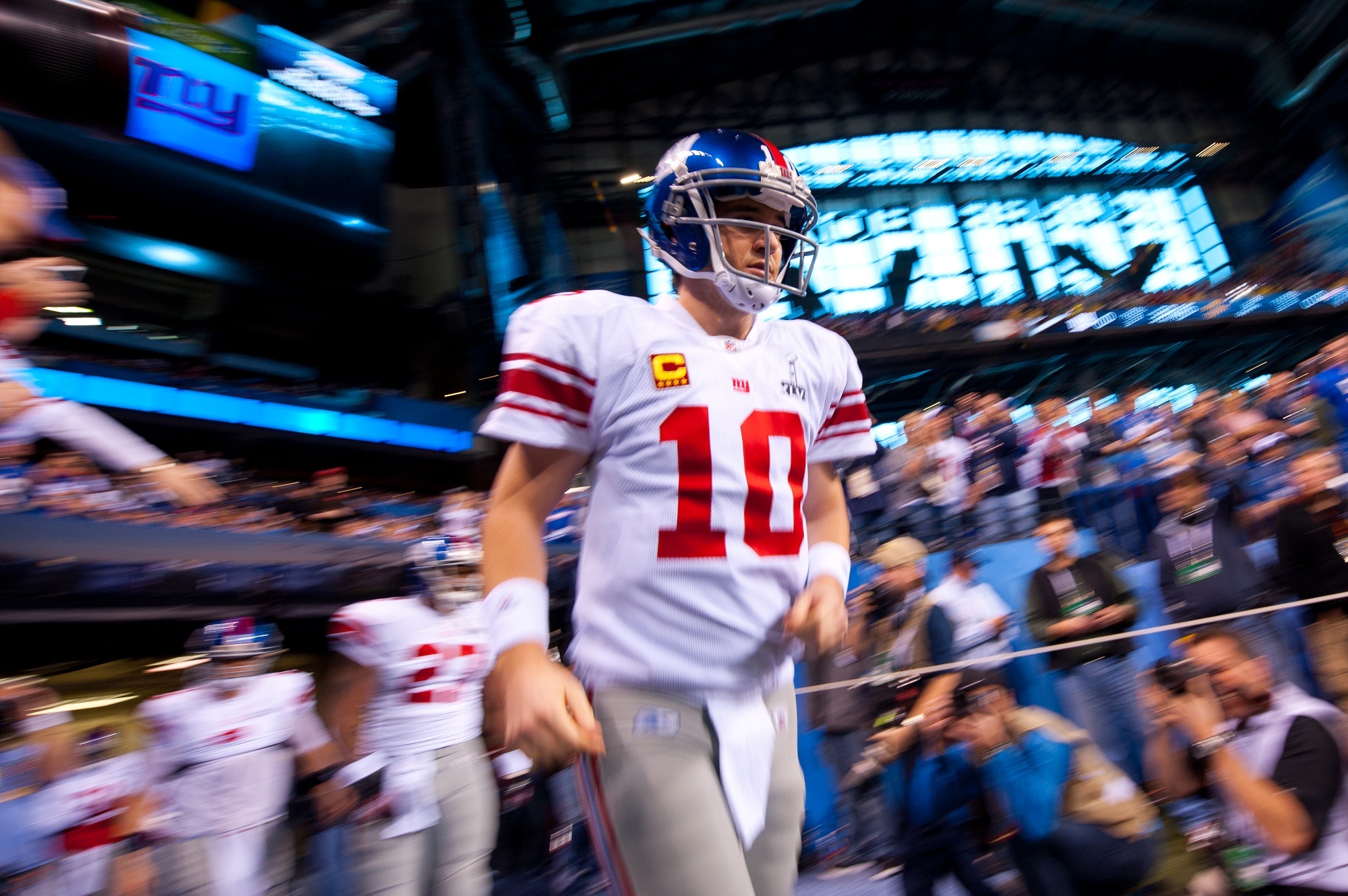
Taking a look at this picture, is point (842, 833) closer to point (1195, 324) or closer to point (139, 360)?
point (139, 360)

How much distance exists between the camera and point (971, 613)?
4.46 meters

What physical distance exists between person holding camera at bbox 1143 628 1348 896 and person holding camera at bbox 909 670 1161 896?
23 centimetres

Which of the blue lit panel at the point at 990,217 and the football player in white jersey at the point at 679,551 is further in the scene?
the blue lit panel at the point at 990,217

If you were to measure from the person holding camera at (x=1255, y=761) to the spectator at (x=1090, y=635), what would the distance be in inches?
5.5

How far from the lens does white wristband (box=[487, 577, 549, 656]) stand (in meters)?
1.18

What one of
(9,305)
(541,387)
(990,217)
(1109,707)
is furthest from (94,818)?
(990,217)

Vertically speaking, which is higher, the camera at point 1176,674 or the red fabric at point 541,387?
the red fabric at point 541,387

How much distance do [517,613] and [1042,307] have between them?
19673mm

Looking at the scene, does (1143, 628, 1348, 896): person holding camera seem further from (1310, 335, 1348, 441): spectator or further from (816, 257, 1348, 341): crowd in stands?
(816, 257, 1348, 341): crowd in stands

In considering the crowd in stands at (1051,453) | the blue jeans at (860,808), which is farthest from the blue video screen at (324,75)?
the blue jeans at (860,808)

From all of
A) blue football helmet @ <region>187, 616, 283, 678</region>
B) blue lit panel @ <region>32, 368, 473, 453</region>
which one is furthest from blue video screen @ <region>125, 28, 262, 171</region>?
blue football helmet @ <region>187, 616, 283, 678</region>

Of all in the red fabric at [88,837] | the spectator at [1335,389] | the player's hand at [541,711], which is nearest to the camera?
the player's hand at [541,711]

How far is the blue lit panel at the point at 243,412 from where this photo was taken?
11.2 metres

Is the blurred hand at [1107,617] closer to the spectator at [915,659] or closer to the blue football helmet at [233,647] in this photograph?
the spectator at [915,659]
